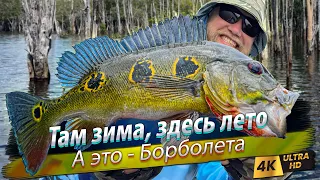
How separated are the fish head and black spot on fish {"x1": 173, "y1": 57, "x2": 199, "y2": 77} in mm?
61

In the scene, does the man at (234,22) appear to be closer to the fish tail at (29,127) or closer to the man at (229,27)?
the man at (229,27)

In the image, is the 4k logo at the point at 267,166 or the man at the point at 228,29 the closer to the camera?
the 4k logo at the point at 267,166

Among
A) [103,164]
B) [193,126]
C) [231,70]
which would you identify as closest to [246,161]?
[193,126]

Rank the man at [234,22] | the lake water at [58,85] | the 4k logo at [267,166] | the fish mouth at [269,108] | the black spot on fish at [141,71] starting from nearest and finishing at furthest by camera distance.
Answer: the fish mouth at [269,108]
the black spot on fish at [141,71]
the 4k logo at [267,166]
the man at [234,22]
the lake water at [58,85]

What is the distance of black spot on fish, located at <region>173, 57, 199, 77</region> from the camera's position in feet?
6.54

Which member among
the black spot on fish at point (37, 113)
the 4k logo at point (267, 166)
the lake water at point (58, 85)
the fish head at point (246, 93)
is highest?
the fish head at point (246, 93)

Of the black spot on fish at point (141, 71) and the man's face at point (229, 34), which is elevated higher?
the man's face at point (229, 34)

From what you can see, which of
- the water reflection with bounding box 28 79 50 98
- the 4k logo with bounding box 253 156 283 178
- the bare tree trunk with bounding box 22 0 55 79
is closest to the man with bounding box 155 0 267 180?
the 4k logo with bounding box 253 156 283 178

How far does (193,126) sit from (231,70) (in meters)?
0.32

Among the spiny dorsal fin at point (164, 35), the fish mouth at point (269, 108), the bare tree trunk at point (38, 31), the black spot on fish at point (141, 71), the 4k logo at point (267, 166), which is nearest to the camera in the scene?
the fish mouth at point (269, 108)

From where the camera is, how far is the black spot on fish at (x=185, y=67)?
1.99 meters

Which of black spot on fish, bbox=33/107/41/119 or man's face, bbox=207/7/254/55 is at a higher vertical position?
man's face, bbox=207/7/254/55

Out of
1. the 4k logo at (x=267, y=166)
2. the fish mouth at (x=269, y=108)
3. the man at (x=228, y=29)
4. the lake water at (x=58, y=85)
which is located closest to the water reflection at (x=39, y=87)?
the lake water at (x=58, y=85)

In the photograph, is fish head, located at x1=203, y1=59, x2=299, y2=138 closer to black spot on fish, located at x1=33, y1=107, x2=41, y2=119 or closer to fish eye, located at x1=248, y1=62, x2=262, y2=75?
fish eye, located at x1=248, y1=62, x2=262, y2=75
